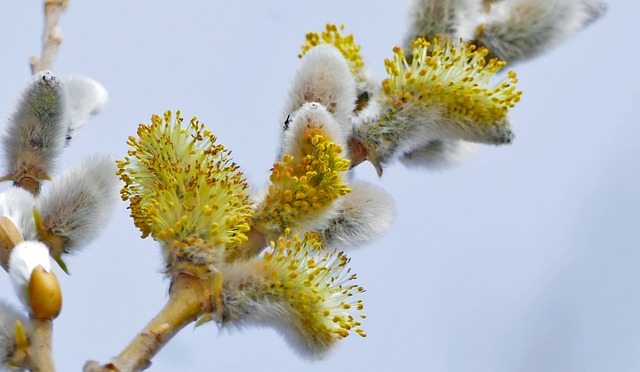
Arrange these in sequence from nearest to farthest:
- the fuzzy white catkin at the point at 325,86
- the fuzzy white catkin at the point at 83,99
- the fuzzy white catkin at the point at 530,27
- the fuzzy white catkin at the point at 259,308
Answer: the fuzzy white catkin at the point at 259,308, the fuzzy white catkin at the point at 325,86, the fuzzy white catkin at the point at 83,99, the fuzzy white catkin at the point at 530,27

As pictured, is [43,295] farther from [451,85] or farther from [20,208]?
[451,85]

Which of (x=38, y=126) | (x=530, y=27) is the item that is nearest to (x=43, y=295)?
(x=38, y=126)

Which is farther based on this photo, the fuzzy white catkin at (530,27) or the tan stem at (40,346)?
the fuzzy white catkin at (530,27)

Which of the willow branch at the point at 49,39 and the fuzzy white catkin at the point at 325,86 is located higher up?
the fuzzy white catkin at the point at 325,86

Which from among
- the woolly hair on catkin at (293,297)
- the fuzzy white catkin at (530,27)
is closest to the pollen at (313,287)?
the woolly hair on catkin at (293,297)

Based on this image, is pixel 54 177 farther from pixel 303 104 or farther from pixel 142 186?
pixel 303 104

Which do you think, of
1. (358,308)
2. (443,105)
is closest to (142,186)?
(358,308)

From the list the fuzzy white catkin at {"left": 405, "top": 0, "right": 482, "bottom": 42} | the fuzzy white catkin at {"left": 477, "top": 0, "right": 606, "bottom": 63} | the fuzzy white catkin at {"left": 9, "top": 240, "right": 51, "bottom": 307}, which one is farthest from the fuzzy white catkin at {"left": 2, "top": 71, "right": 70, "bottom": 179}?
the fuzzy white catkin at {"left": 477, "top": 0, "right": 606, "bottom": 63}

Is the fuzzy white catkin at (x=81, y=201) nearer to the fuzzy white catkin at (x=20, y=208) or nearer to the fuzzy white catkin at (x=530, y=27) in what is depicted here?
the fuzzy white catkin at (x=20, y=208)
